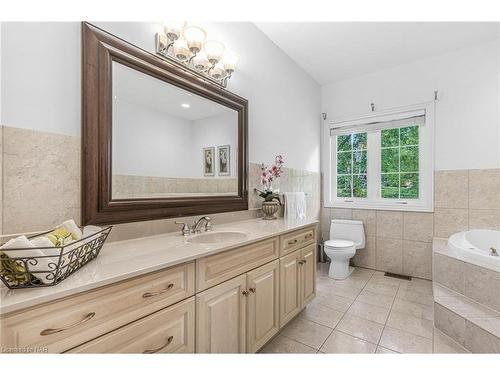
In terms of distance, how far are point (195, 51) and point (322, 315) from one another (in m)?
2.27

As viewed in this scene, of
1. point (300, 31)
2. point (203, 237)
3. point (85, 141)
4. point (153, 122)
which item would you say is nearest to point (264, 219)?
point (203, 237)

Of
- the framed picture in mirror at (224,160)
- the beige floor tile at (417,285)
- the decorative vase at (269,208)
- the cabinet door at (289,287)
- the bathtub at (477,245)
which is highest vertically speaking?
the framed picture in mirror at (224,160)

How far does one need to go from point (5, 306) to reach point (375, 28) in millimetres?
3032

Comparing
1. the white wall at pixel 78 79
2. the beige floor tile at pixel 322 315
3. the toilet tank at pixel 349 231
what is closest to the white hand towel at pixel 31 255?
the white wall at pixel 78 79

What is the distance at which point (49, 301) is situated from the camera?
2.09ft

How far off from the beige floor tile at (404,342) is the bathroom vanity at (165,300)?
0.72m

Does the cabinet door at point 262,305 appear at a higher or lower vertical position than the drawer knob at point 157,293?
lower

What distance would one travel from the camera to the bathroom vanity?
646 millimetres

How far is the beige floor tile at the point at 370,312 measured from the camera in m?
1.94

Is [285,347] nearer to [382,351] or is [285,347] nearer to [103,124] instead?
[382,351]

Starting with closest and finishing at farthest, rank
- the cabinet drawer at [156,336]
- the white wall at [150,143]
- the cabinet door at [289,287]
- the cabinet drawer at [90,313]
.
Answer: the cabinet drawer at [90,313] → the cabinet drawer at [156,336] → the white wall at [150,143] → the cabinet door at [289,287]

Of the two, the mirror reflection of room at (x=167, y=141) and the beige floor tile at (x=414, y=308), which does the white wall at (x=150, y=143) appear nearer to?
the mirror reflection of room at (x=167, y=141)

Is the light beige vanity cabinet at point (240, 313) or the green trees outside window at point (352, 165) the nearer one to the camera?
the light beige vanity cabinet at point (240, 313)
